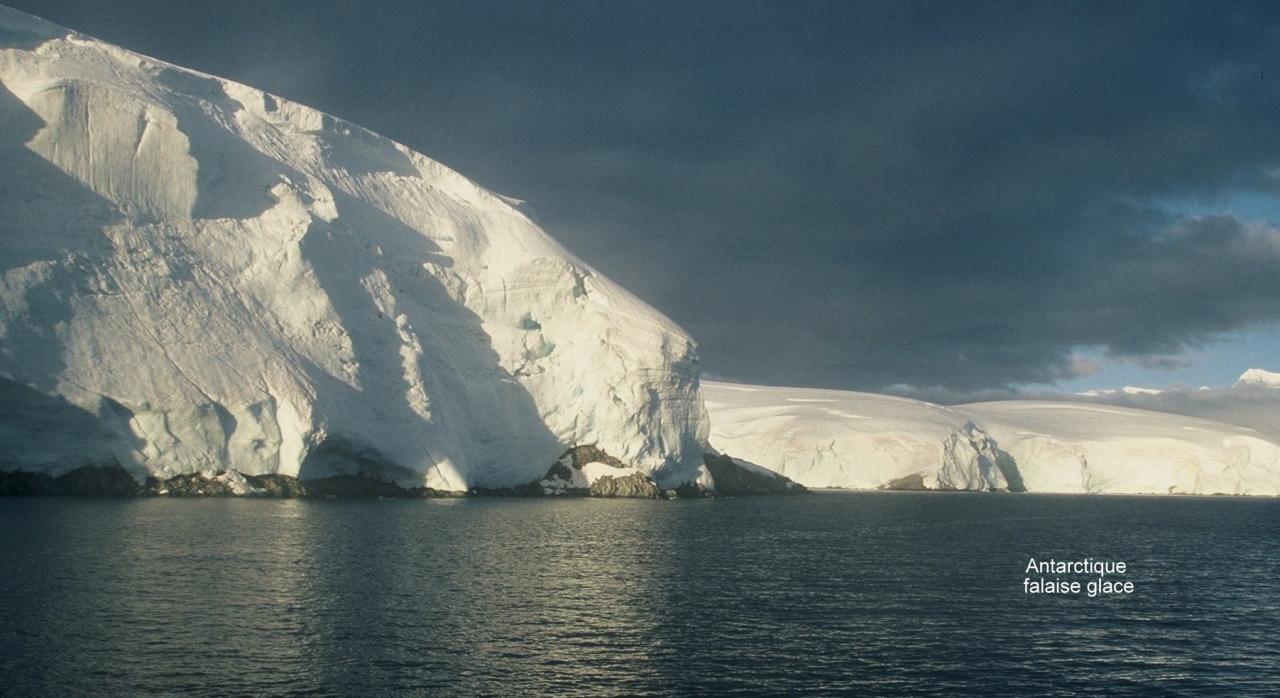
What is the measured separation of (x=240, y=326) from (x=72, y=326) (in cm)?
892

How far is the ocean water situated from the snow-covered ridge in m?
62.8

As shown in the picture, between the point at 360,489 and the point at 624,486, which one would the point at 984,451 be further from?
the point at 360,489

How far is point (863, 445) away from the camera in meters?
110

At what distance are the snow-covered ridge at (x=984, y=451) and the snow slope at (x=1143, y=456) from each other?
4.4 inches

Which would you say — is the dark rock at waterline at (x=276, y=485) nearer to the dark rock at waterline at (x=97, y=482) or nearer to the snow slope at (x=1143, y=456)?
the dark rock at waterline at (x=97, y=482)

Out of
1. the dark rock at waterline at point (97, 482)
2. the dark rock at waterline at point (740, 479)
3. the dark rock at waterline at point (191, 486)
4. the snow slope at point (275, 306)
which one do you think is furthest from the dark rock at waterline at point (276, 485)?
the dark rock at waterline at point (740, 479)

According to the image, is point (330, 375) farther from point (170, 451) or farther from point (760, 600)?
point (760, 600)

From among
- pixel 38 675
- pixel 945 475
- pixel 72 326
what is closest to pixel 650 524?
pixel 72 326

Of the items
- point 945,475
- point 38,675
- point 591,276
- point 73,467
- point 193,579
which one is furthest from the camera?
point 945,475

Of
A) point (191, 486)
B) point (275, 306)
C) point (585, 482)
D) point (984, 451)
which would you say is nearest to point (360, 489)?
point (191, 486)

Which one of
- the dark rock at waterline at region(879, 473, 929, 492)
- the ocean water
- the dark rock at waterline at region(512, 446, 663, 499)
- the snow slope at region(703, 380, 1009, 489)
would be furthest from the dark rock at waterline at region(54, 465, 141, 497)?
the dark rock at waterline at region(879, 473, 929, 492)

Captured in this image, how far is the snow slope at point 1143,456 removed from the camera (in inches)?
4380

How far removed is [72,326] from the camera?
49562 mm

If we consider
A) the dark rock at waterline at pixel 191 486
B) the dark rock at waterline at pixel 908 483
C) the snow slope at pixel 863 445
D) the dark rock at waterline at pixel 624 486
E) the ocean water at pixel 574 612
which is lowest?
the ocean water at pixel 574 612
